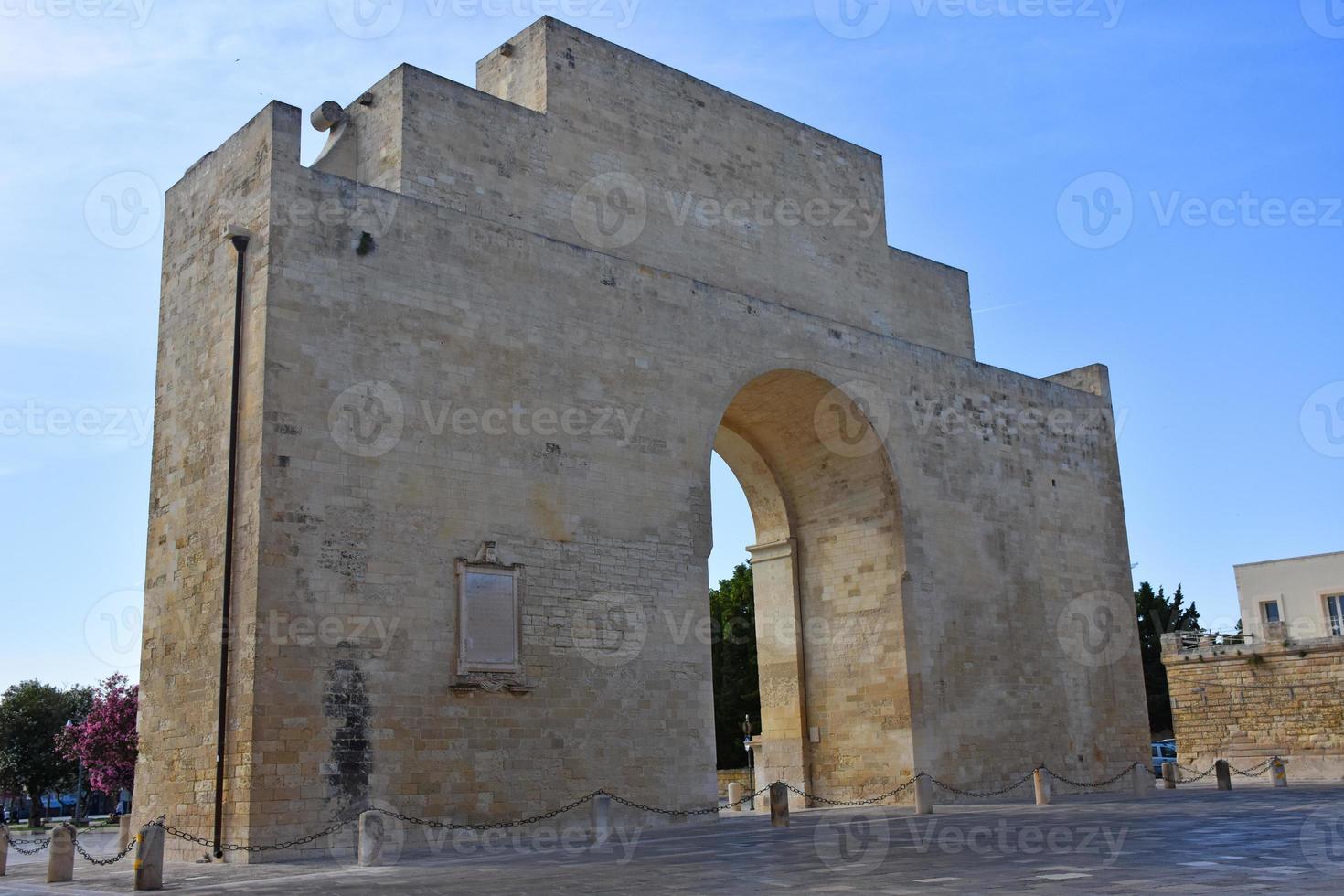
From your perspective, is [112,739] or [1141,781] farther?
[112,739]

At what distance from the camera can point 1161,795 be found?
18.8m

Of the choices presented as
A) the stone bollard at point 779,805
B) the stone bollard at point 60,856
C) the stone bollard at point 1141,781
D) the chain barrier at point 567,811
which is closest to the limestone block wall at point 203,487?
the chain barrier at point 567,811

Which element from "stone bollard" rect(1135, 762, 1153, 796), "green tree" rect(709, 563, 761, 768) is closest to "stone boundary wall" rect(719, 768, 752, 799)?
"green tree" rect(709, 563, 761, 768)

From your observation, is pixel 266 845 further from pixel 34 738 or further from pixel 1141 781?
pixel 34 738

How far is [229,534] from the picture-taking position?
1284 cm

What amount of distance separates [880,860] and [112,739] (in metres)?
23.3

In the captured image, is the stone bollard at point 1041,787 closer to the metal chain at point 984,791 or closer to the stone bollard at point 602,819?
the metal chain at point 984,791

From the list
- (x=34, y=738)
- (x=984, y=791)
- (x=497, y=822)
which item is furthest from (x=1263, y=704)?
(x=34, y=738)

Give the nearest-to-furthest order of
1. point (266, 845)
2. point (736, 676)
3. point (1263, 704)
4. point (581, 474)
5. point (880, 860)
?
point (880, 860) < point (266, 845) < point (581, 474) < point (1263, 704) < point (736, 676)

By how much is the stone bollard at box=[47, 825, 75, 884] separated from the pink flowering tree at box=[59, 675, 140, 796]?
1733 cm

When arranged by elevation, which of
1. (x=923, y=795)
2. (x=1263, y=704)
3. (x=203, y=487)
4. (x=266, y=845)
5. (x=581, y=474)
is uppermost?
(x=581, y=474)

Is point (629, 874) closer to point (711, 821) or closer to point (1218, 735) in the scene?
point (711, 821)

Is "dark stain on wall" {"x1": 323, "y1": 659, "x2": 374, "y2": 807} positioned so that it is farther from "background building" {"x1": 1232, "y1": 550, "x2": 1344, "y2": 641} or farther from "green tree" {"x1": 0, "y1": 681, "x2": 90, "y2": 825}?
"green tree" {"x1": 0, "y1": 681, "x2": 90, "y2": 825}

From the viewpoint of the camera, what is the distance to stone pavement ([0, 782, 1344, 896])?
7.84 meters
